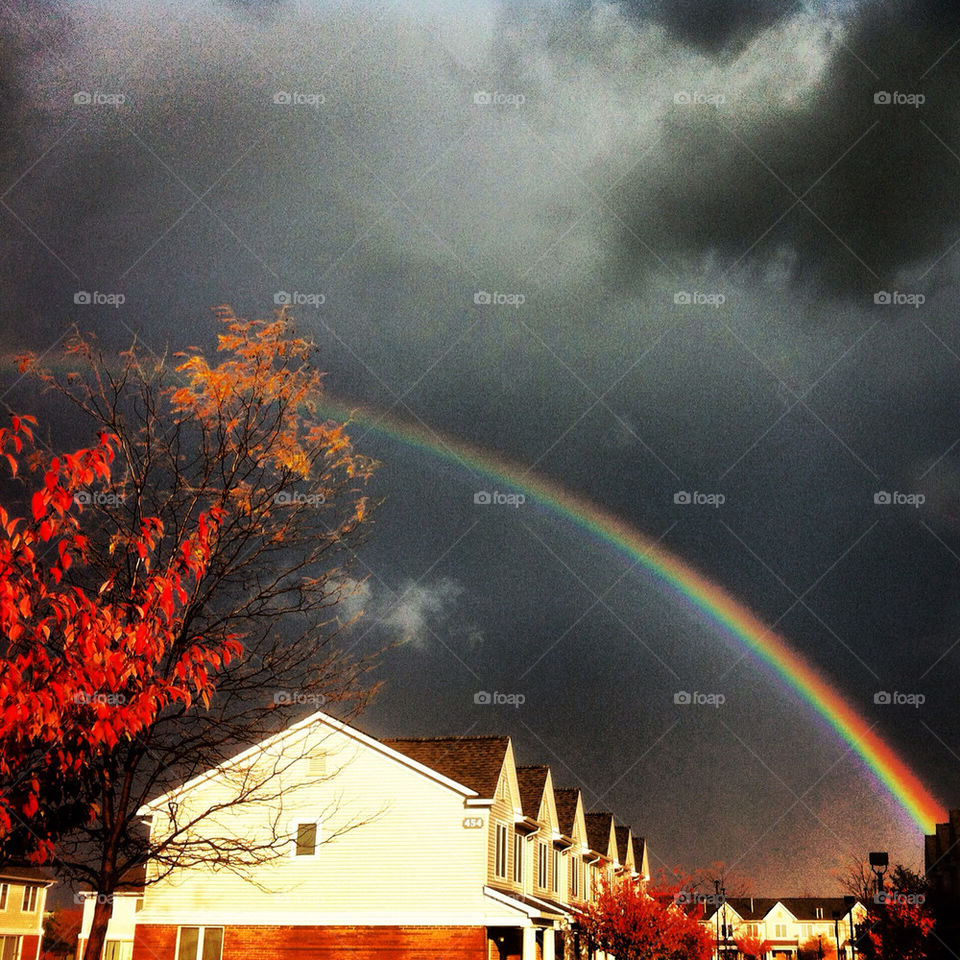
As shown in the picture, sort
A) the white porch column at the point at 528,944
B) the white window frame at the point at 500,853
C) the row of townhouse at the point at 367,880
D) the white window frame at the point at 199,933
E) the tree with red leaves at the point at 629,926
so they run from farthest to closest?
the tree with red leaves at the point at 629,926 → the white window frame at the point at 500,853 → the white window frame at the point at 199,933 → the row of townhouse at the point at 367,880 → the white porch column at the point at 528,944

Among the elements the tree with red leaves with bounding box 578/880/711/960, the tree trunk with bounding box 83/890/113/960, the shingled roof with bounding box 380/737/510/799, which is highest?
the shingled roof with bounding box 380/737/510/799

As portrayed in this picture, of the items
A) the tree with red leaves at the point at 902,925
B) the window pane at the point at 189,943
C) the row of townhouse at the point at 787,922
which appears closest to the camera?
the window pane at the point at 189,943

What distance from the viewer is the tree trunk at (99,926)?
909 centimetres

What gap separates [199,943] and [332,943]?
4.47 meters

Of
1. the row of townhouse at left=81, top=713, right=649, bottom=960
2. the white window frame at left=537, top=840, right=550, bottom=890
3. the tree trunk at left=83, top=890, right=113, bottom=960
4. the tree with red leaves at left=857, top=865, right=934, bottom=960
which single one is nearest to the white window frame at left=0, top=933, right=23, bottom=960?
the row of townhouse at left=81, top=713, right=649, bottom=960

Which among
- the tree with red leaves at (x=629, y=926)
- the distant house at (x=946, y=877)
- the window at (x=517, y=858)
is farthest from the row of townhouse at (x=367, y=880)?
the distant house at (x=946, y=877)

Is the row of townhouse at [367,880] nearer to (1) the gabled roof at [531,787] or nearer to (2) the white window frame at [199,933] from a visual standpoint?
(2) the white window frame at [199,933]

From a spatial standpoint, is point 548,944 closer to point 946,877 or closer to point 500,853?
point 500,853

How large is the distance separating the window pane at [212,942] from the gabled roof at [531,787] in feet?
39.5

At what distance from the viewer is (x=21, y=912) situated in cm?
5412

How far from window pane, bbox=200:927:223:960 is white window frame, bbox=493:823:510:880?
8894 millimetres

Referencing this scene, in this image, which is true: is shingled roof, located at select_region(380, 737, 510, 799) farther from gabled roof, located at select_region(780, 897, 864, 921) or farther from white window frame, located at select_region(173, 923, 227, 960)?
gabled roof, located at select_region(780, 897, 864, 921)

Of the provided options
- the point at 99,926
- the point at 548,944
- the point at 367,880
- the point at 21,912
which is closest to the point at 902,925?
the point at 548,944

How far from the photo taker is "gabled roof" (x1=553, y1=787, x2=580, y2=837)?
156 ft
